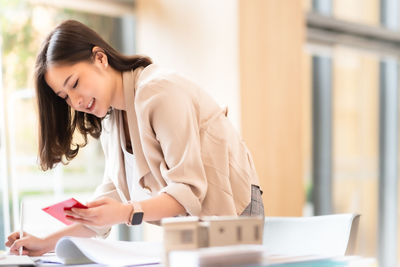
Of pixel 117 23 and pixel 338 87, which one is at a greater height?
pixel 117 23

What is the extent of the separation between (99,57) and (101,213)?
19.7 inches

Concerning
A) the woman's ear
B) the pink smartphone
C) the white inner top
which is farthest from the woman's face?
the pink smartphone

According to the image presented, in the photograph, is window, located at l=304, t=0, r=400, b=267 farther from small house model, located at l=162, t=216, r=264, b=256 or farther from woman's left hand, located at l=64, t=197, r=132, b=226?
small house model, located at l=162, t=216, r=264, b=256

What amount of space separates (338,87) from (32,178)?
2630mm

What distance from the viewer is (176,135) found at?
1.41 m

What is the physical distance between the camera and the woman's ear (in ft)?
5.15

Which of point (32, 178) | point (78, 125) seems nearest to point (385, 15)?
point (32, 178)

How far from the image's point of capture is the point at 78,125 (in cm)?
181

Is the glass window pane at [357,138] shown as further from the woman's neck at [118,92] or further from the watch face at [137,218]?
the watch face at [137,218]

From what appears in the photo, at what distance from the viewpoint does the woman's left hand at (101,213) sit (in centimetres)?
125

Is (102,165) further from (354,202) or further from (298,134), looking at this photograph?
(354,202)

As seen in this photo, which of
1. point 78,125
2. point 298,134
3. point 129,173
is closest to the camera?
point 129,173

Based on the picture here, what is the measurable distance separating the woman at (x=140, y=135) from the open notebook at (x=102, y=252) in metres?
0.05

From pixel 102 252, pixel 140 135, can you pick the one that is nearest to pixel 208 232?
pixel 102 252
